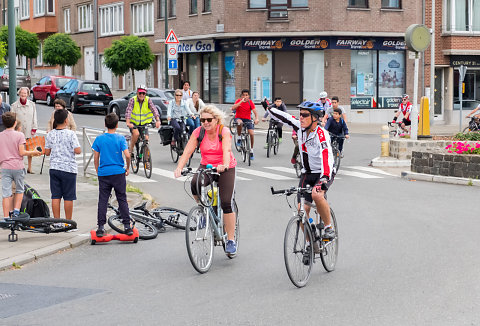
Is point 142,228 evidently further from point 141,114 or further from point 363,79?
point 363,79

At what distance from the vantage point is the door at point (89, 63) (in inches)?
2320

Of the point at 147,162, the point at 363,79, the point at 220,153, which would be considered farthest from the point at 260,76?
the point at 220,153

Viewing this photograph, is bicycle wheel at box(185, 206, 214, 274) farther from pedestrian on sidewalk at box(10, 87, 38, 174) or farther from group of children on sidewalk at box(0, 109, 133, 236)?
pedestrian on sidewalk at box(10, 87, 38, 174)

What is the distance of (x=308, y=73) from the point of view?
3991cm

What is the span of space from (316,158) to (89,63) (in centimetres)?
5210

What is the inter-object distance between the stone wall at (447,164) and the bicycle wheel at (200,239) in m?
10.2

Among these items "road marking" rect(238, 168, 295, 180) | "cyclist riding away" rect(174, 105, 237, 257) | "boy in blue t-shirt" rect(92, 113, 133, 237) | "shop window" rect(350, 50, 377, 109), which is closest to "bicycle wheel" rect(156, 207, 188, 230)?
"boy in blue t-shirt" rect(92, 113, 133, 237)

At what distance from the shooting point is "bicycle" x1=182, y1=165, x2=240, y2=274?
29.0ft

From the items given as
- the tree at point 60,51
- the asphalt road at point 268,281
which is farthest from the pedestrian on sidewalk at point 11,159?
the tree at point 60,51

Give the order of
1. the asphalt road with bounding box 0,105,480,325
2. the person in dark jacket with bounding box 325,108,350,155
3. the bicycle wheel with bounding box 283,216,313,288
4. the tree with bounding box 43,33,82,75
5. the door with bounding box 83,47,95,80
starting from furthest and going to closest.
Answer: the door with bounding box 83,47,95,80
the tree with bounding box 43,33,82,75
the person in dark jacket with bounding box 325,108,350,155
the bicycle wheel with bounding box 283,216,313,288
the asphalt road with bounding box 0,105,480,325

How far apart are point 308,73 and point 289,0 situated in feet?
10.8

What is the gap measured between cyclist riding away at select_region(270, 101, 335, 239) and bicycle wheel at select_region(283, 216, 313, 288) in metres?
0.38

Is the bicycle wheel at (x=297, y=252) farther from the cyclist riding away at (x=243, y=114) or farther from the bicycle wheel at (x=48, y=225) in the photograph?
the cyclist riding away at (x=243, y=114)

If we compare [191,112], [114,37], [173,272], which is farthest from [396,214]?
[114,37]
